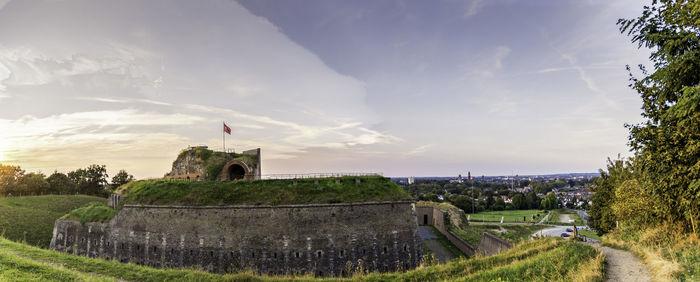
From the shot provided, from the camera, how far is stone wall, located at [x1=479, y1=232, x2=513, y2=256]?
88.0 feet

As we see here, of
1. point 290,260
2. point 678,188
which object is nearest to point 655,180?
point 678,188

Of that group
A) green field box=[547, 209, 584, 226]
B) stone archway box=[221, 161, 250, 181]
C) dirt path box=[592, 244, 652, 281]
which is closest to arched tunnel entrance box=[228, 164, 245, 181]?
stone archway box=[221, 161, 250, 181]

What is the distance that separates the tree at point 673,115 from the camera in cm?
1230

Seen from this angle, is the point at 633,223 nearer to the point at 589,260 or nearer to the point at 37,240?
the point at 589,260

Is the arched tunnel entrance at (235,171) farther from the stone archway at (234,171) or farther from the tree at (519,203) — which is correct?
the tree at (519,203)

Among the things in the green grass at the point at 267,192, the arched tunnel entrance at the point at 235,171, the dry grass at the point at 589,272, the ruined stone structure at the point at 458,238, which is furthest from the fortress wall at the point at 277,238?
the dry grass at the point at 589,272

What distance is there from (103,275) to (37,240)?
3732cm

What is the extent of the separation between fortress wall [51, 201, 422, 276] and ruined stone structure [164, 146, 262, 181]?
8.93 meters

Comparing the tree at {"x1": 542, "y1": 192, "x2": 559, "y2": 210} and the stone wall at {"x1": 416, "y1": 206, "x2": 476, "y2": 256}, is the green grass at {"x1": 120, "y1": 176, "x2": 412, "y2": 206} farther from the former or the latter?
the tree at {"x1": 542, "y1": 192, "x2": 559, "y2": 210}

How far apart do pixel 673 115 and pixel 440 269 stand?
11923mm

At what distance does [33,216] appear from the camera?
151 ft

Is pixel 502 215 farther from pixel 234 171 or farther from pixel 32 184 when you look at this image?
pixel 32 184

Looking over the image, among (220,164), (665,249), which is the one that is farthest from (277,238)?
(665,249)

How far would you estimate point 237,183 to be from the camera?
106 ft
